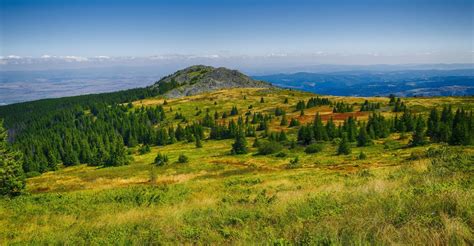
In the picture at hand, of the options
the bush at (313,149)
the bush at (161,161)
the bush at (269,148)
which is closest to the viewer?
the bush at (313,149)

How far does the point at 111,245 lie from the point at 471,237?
948 cm

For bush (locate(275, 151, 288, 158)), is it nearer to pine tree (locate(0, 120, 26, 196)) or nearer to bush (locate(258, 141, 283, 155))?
bush (locate(258, 141, 283, 155))

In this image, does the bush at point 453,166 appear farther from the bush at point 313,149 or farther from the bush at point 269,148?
the bush at point 269,148

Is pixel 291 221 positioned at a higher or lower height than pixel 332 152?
higher

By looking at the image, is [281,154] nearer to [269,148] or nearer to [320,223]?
[269,148]

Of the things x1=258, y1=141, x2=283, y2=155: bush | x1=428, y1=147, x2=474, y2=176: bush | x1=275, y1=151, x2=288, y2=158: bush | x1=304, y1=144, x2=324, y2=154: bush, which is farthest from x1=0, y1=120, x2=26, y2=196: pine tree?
x1=304, y1=144, x2=324, y2=154: bush

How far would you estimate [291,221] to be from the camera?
10.0 meters

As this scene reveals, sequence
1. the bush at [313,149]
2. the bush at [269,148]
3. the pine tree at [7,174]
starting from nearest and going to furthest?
the pine tree at [7,174]
the bush at [313,149]
the bush at [269,148]

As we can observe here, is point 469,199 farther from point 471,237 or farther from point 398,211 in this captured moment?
point 471,237

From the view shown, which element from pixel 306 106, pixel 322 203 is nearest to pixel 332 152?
pixel 322 203

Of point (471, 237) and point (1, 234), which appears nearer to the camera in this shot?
point (471, 237)

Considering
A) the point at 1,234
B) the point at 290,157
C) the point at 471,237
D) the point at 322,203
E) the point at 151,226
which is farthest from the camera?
the point at 290,157

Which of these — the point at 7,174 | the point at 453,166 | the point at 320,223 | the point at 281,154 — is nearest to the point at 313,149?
the point at 281,154

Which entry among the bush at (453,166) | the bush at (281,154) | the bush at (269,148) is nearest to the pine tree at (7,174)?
the bush at (453,166)
